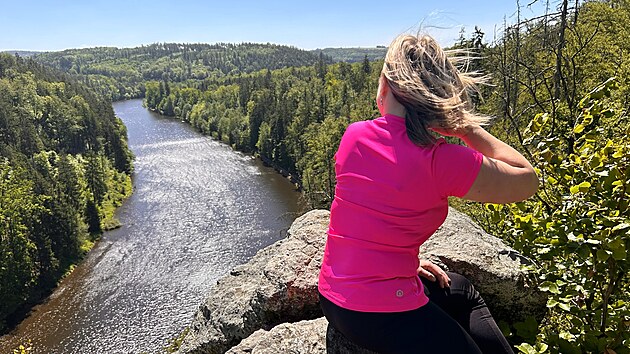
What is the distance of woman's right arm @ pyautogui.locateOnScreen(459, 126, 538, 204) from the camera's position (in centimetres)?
219

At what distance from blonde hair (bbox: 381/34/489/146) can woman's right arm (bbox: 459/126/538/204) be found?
0.28 meters

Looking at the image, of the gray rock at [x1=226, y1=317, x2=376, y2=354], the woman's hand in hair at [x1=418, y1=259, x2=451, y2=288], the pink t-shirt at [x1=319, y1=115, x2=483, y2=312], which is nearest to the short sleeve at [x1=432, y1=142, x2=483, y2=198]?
the pink t-shirt at [x1=319, y1=115, x2=483, y2=312]

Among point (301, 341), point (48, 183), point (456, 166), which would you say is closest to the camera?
point (456, 166)

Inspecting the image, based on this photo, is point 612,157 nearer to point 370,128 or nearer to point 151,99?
point 370,128

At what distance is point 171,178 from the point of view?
51.3m

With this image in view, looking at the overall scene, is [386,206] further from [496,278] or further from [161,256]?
[161,256]

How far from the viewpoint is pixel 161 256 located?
32.4m

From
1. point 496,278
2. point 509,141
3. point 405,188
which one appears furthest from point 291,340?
point 509,141

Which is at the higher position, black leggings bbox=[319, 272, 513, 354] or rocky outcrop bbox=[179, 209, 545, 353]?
black leggings bbox=[319, 272, 513, 354]

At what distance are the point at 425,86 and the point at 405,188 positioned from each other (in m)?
0.53

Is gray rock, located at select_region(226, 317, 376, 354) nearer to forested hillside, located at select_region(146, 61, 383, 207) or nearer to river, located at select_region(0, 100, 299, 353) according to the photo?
river, located at select_region(0, 100, 299, 353)

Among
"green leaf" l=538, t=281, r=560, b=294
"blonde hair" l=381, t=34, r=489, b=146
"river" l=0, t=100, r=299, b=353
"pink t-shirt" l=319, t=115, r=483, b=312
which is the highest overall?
"blonde hair" l=381, t=34, r=489, b=146

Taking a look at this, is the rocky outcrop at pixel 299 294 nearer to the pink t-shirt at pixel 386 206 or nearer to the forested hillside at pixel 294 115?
the pink t-shirt at pixel 386 206

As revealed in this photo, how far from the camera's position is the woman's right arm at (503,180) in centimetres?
219
